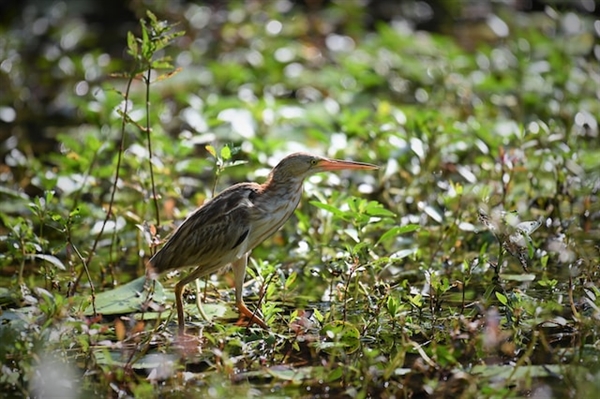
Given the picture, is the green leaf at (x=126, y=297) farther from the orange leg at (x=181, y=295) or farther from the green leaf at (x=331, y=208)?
the green leaf at (x=331, y=208)

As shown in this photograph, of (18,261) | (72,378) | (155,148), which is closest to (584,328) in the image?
(72,378)

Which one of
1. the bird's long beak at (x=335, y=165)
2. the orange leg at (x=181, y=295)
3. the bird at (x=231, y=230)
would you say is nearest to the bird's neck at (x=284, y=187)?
the bird at (x=231, y=230)

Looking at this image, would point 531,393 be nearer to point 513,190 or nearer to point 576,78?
point 513,190

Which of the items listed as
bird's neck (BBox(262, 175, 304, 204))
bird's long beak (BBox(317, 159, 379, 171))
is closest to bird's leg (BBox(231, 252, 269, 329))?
bird's neck (BBox(262, 175, 304, 204))

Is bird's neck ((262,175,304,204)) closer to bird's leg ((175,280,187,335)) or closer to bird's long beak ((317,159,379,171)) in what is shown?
bird's long beak ((317,159,379,171))

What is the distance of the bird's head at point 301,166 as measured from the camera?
17.4 feet

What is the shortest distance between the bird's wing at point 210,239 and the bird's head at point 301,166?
327 millimetres

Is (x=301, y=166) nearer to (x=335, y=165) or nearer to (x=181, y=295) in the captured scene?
(x=335, y=165)

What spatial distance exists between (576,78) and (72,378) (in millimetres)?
5781

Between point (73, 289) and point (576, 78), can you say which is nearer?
point (73, 289)

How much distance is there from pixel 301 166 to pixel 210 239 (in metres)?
0.71

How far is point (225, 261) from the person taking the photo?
16.3 feet

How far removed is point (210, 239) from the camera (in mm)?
4895

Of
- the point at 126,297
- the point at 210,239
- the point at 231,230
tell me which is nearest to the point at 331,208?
the point at 231,230
